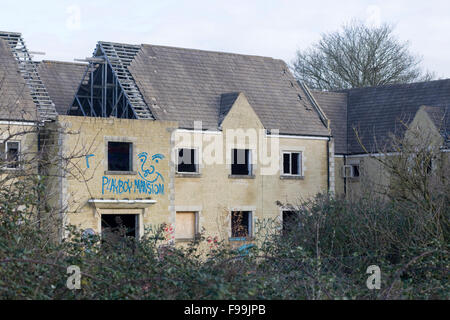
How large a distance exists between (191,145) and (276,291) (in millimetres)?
20791

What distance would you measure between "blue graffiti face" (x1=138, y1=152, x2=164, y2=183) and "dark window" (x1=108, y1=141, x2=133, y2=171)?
421mm

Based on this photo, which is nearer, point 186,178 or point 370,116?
point 186,178

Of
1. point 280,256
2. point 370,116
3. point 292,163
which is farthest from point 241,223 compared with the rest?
point 280,256

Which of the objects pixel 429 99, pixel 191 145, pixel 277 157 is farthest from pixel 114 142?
pixel 429 99

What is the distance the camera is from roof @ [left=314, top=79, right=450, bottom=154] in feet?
120

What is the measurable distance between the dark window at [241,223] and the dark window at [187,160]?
8.70 feet

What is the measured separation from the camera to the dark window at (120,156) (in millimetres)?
29531

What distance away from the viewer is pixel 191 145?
31750mm

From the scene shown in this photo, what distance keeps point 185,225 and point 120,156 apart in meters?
3.99

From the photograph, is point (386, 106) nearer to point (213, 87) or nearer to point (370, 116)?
point (370, 116)

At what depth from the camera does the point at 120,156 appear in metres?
29.8

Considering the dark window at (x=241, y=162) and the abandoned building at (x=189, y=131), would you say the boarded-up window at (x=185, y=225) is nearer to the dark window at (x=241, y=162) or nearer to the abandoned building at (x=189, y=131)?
the abandoned building at (x=189, y=131)

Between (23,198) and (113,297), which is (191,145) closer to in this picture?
(23,198)

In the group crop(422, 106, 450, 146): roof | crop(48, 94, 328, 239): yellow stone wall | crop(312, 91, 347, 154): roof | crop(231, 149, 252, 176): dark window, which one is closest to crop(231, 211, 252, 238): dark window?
crop(48, 94, 328, 239): yellow stone wall
